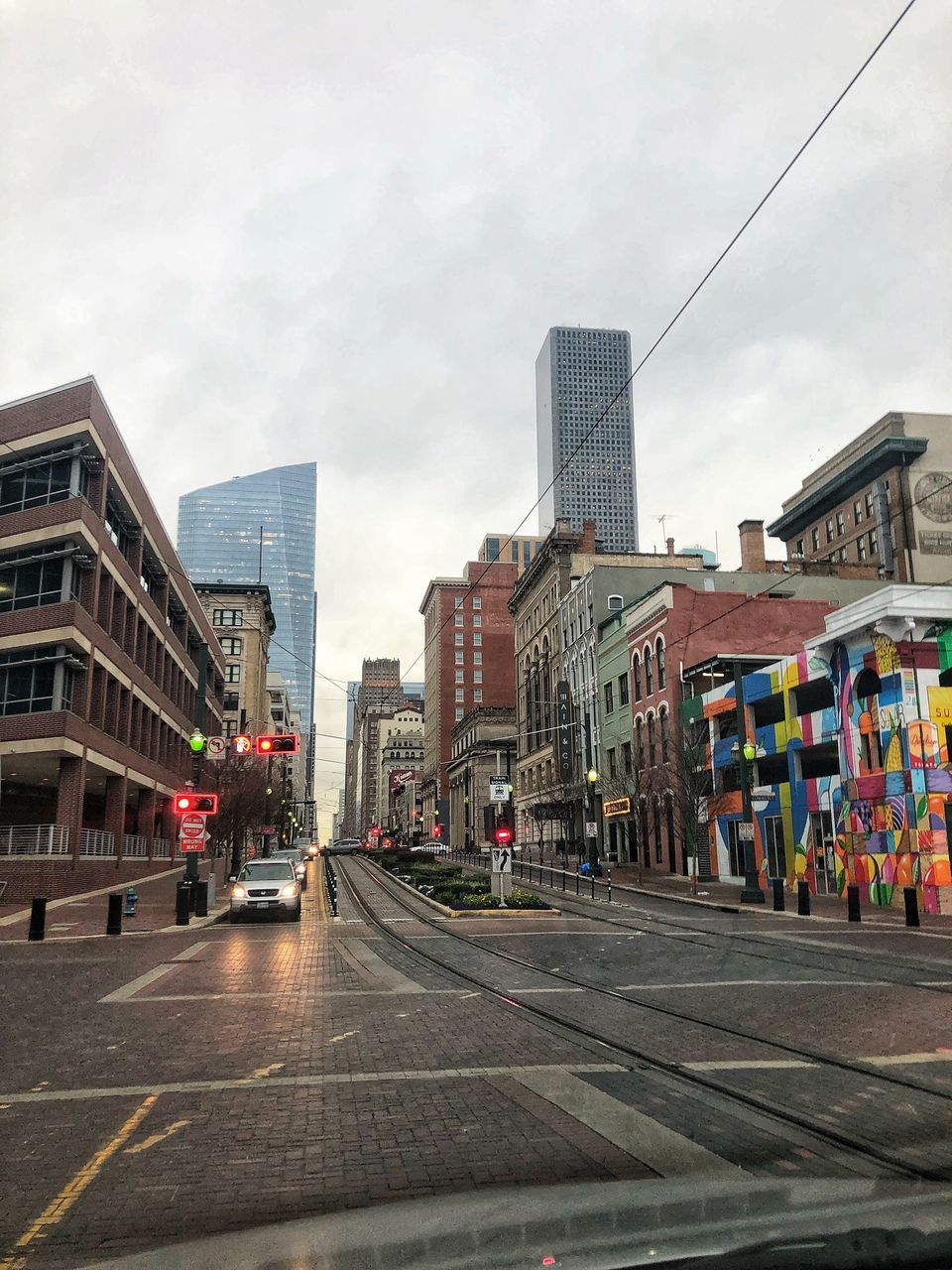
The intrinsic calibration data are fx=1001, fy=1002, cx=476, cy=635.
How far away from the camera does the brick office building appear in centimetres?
3516

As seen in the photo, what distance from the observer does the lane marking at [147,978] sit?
13.2 metres

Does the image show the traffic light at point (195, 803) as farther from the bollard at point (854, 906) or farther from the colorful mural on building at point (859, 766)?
the colorful mural on building at point (859, 766)

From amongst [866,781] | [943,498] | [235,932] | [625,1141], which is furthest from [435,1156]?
[943,498]

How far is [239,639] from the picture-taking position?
103 meters

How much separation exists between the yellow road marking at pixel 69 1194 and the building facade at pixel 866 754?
25.9 metres

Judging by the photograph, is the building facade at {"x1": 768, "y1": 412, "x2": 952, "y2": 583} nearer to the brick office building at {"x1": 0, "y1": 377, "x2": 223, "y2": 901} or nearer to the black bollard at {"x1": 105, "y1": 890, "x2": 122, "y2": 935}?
the brick office building at {"x1": 0, "y1": 377, "x2": 223, "y2": 901}

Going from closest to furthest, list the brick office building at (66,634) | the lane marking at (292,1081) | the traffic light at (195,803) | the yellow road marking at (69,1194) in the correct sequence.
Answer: the yellow road marking at (69,1194) < the lane marking at (292,1081) < the traffic light at (195,803) < the brick office building at (66,634)

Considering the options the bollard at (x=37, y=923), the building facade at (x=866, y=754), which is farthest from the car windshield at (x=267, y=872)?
the building facade at (x=866, y=754)

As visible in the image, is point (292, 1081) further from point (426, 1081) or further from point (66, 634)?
point (66, 634)

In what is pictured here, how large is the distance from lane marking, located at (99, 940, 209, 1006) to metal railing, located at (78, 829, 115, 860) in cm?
1926

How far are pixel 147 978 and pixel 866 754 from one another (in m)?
24.2

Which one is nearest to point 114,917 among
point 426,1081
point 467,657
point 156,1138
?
point 426,1081

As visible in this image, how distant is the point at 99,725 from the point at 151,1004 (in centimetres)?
2969

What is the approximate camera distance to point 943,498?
233 feet
